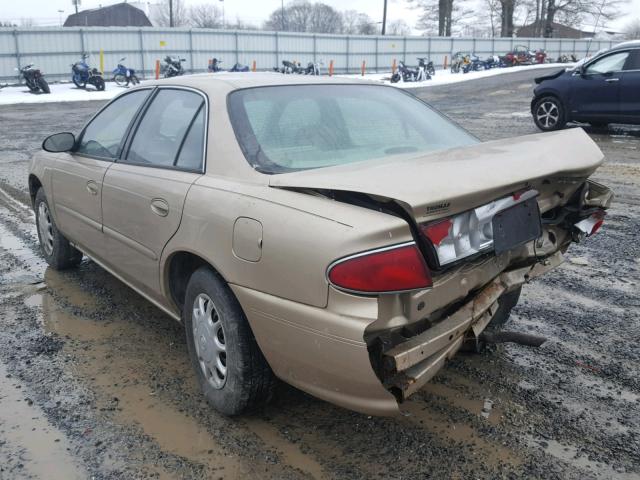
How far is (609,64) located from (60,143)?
35.7ft

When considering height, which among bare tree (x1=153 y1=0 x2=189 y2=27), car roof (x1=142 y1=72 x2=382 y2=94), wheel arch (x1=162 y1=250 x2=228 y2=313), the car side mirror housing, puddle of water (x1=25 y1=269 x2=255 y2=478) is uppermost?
bare tree (x1=153 y1=0 x2=189 y2=27)

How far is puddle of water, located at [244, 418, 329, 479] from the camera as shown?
255cm

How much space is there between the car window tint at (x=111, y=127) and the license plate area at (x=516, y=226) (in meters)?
2.47

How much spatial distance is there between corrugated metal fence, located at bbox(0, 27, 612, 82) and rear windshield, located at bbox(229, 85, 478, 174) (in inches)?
1054

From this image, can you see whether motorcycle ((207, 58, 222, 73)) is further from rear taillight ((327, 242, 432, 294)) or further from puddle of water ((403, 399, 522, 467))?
rear taillight ((327, 242, 432, 294))

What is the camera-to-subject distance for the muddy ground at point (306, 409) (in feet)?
8.49

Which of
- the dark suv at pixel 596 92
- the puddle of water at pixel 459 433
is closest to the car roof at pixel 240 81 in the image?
the puddle of water at pixel 459 433

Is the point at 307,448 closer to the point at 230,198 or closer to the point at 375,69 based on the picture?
the point at 230,198

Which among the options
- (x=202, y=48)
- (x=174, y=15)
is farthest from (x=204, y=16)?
(x=202, y=48)

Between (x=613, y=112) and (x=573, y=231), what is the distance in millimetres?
9674

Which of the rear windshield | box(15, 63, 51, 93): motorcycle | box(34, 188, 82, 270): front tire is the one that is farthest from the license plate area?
box(15, 63, 51, 93): motorcycle

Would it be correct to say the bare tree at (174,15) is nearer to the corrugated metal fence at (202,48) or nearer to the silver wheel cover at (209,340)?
the corrugated metal fence at (202,48)

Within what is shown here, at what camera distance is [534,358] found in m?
3.49

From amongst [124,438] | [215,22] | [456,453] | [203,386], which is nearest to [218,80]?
[203,386]
